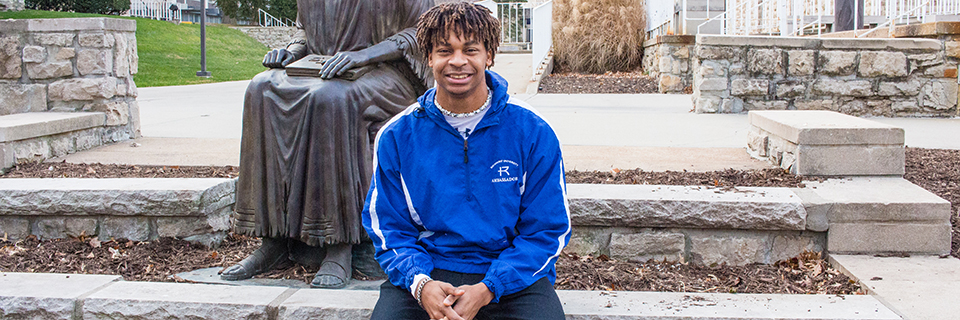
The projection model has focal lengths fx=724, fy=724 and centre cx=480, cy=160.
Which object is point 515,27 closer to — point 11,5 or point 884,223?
point 11,5

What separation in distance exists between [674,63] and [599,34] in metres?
2.74

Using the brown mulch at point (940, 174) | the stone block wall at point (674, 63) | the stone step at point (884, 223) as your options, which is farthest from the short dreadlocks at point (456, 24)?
the stone block wall at point (674, 63)

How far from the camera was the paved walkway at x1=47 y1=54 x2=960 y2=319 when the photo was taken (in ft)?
9.50

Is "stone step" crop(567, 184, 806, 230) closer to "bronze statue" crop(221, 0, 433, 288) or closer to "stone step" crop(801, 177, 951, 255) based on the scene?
"stone step" crop(801, 177, 951, 255)

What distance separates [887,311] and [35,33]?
6.24 m

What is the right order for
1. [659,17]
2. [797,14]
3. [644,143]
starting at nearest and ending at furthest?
1. [644,143]
2. [797,14]
3. [659,17]

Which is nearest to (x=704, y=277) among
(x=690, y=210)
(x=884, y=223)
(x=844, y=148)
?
(x=690, y=210)

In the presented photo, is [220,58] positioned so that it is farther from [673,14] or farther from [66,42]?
[66,42]

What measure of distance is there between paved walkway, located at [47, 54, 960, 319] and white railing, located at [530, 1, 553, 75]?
2680 millimetres

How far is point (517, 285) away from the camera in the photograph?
2.14 metres

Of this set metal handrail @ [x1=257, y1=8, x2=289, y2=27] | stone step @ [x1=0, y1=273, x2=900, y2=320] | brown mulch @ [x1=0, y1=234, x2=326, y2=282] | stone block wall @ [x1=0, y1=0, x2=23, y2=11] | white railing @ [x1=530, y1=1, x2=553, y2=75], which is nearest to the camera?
stone step @ [x1=0, y1=273, x2=900, y2=320]

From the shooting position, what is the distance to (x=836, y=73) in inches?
314

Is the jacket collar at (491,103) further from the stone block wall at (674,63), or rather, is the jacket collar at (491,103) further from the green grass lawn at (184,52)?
the green grass lawn at (184,52)

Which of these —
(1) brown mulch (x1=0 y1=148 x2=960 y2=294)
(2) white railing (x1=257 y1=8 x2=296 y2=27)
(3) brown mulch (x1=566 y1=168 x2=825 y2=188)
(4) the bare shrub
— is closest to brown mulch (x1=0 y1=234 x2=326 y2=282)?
(1) brown mulch (x1=0 y1=148 x2=960 y2=294)
